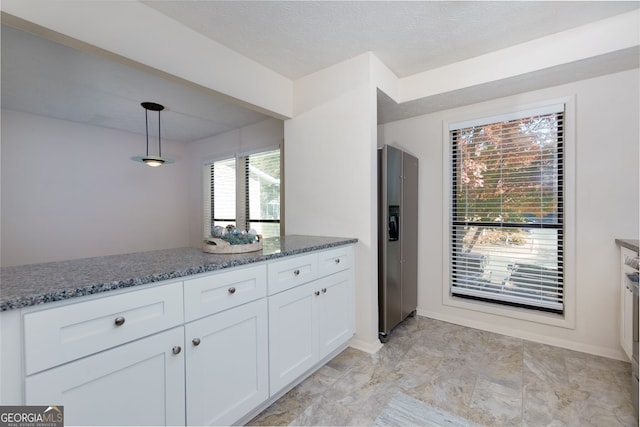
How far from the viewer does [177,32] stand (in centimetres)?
196

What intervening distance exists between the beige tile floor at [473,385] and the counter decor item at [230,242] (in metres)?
0.94

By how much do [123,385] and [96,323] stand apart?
0.87 ft

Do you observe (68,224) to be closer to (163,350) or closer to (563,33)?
(163,350)

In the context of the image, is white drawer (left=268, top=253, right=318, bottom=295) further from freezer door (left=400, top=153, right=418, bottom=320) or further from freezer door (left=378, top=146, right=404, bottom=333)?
freezer door (left=400, top=153, right=418, bottom=320)

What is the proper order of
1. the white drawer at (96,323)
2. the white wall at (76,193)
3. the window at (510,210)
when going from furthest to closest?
1. the white wall at (76,193)
2. the window at (510,210)
3. the white drawer at (96,323)

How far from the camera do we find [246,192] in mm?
4230

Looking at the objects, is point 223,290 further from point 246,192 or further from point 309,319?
point 246,192

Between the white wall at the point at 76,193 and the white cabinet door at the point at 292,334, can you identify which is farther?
the white wall at the point at 76,193

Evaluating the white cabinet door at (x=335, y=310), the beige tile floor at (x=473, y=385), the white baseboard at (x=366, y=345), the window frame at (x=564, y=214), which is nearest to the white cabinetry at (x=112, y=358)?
the beige tile floor at (x=473, y=385)

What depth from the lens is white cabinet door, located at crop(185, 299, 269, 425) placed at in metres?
1.27

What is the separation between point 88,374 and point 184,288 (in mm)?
400

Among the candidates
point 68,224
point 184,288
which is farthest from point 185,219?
point 184,288

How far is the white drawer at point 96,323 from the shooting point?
0.88 metres

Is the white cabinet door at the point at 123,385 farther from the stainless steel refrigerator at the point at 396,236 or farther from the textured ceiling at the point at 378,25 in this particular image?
the textured ceiling at the point at 378,25
